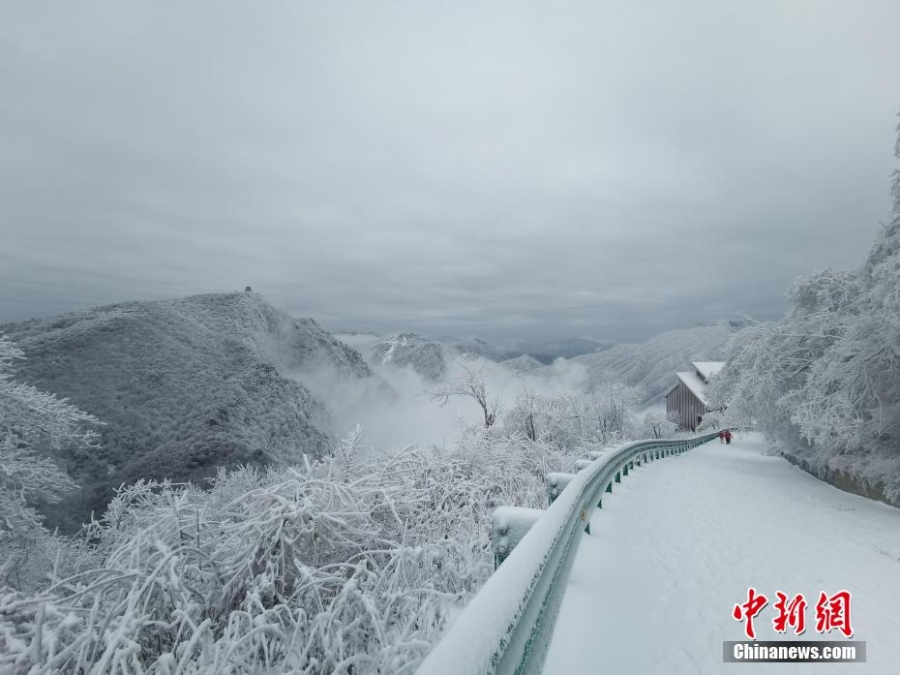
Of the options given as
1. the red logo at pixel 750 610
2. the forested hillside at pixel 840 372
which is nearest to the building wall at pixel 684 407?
the forested hillside at pixel 840 372

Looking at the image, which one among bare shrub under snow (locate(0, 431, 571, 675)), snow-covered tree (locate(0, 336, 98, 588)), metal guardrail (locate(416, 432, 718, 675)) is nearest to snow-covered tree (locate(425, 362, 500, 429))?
snow-covered tree (locate(0, 336, 98, 588))

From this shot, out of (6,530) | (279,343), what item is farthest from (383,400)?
(6,530)

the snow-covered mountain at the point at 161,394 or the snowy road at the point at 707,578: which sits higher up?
the snowy road at the point at 707,578

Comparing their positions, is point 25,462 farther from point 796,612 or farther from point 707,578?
point 796,612

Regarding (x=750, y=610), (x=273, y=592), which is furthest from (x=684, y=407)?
(x=273, y=592)

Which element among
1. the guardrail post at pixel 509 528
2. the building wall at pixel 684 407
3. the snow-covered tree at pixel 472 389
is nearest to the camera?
the guardrail post at pixel 509 528

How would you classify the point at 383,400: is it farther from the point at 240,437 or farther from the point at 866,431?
the point at 866,431

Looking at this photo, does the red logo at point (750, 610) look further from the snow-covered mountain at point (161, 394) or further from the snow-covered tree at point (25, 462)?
the snow-covered mountain at point (161, 394)
